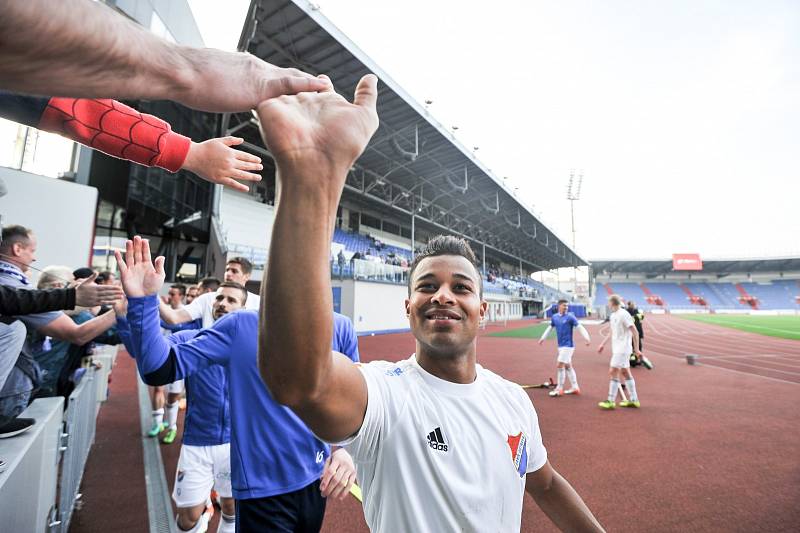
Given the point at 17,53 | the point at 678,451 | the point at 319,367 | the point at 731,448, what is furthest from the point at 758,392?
the point at 17,53

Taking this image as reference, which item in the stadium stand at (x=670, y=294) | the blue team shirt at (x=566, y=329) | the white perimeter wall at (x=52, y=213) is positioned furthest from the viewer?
the stadium stand at (x=670, y=294)

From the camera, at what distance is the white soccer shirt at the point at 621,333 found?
6953mm

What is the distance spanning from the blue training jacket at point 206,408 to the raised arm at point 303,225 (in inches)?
95.4

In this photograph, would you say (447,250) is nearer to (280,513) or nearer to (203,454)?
(280,513)

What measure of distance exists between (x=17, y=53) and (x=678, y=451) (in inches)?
273

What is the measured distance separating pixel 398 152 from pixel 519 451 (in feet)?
68.0

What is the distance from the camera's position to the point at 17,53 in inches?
21.4

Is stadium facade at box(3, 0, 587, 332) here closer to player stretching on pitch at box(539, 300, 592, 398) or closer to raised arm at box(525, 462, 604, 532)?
raised arm at box(525, 462, 604, 532)

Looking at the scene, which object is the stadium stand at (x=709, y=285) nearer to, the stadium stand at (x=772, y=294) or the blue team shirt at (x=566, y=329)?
the stadium stand at (x=772, y=294)

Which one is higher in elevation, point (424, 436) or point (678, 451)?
point (424, 436)

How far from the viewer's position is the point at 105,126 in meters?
1.22

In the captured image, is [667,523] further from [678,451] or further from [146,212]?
[146,212]

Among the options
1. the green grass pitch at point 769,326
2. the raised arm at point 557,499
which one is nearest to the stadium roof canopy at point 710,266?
the green grass pitch at point 769,326

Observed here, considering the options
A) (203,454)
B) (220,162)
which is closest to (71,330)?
(203,454)
